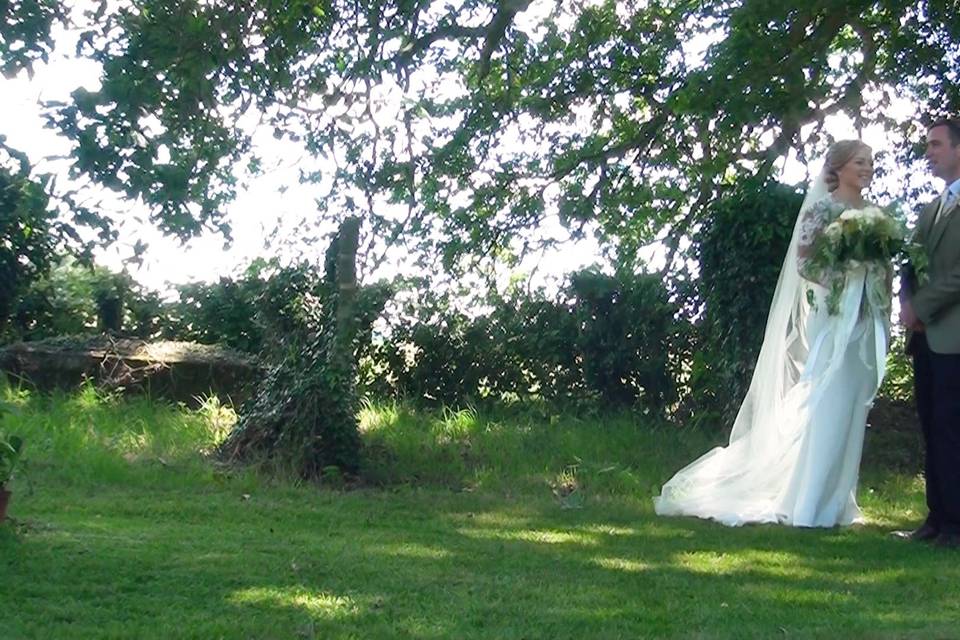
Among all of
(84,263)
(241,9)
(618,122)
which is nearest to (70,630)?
(84,263)

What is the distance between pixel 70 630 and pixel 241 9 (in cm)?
509

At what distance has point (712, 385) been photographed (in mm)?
12094

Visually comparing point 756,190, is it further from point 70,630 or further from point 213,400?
point 70,630

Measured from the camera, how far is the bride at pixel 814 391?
800cm

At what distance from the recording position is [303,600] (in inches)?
210

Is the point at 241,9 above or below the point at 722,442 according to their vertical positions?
above

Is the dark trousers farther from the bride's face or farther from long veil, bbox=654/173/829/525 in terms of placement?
the bride's face

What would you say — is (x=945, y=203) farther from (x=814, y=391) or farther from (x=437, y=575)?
(x=437, y=575)

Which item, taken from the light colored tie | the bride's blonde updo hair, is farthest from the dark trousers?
the bride's blonde updo hair

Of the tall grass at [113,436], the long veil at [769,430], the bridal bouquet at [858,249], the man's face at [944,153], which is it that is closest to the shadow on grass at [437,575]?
the long veil at [769,430]

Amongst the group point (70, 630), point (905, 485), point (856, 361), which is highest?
point (856, 361)

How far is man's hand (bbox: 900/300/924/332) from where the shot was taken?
24.7ft

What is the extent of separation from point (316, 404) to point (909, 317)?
177 inches

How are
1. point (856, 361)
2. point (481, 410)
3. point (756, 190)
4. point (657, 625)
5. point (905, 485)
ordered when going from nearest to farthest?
point (657, 625) < point (856, 361) < point (905, 485) < point (756, 190) < point (481, 410)
